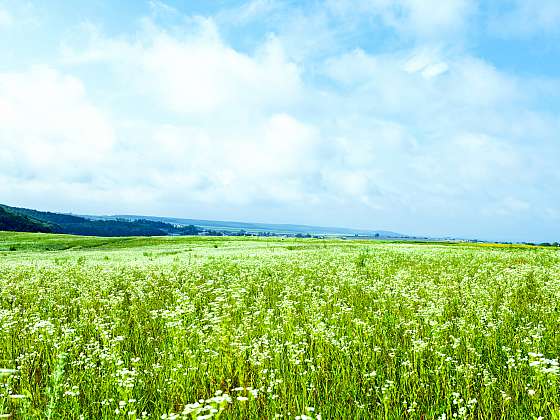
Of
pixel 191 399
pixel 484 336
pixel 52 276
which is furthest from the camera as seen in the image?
pixel 52 276

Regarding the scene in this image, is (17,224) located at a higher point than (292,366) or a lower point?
lower

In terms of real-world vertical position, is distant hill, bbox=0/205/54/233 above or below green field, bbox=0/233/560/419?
below

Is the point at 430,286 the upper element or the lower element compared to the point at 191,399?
upper

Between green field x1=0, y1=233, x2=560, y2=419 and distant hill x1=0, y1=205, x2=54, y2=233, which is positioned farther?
distant hill x1=0, y1=205, x2=54, y2=233

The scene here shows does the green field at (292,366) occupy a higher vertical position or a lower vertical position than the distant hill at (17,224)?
higher

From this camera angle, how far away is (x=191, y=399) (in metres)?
5.41

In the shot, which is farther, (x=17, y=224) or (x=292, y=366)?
(x=17, y=224)

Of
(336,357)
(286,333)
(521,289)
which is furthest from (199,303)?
(521,289)

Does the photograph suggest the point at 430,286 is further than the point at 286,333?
Yes

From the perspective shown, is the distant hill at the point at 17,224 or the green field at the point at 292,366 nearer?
the green field at the point at 292,366

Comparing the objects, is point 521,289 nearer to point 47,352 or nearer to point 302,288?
point 302,288

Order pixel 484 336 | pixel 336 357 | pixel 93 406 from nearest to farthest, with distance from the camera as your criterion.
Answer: pixel 93 406 < pixel 336 357 < pixel 484 336

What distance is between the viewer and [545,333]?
741 cm

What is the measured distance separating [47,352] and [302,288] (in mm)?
7170
